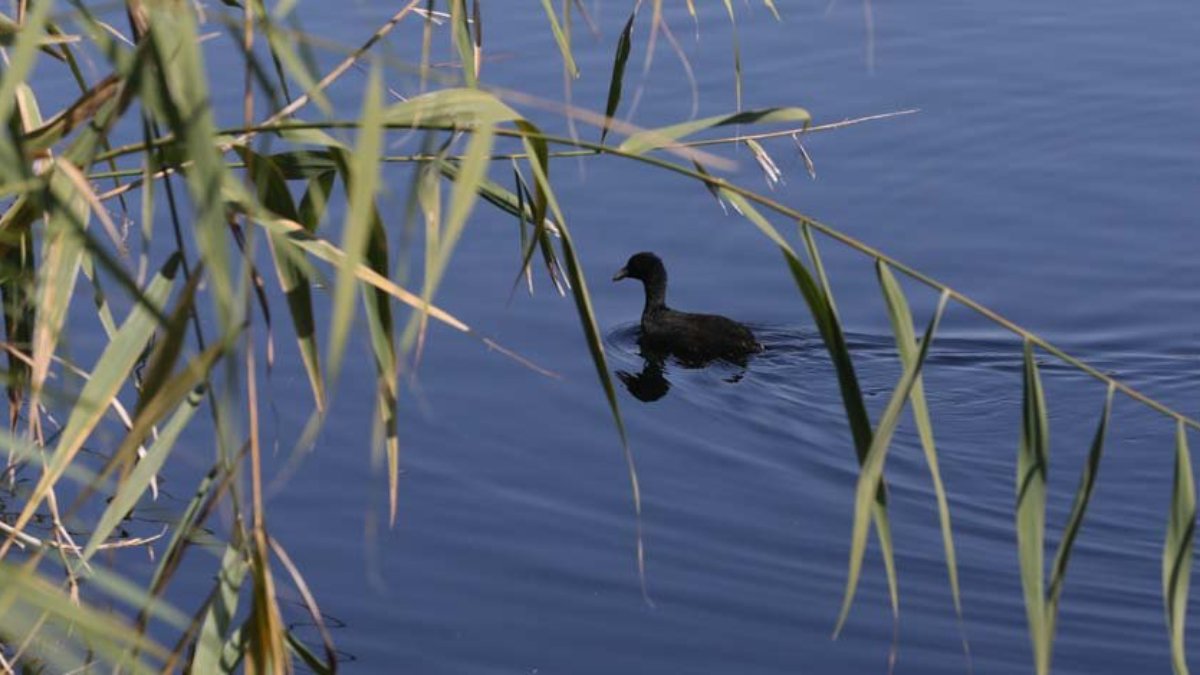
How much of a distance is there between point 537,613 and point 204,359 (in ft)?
9.84

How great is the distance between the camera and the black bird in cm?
702

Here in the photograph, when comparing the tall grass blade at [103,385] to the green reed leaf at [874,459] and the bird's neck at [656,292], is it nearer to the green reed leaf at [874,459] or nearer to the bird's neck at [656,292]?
the green reed leaf at [874,459]

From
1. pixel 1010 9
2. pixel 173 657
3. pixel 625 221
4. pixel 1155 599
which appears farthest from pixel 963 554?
pixel 1010 9

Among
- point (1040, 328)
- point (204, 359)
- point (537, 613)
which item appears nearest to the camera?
point (204, 359)

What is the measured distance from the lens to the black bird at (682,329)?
702 cm

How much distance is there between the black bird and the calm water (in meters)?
0.10

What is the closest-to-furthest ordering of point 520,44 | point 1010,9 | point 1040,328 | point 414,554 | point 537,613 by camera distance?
1. point 537,613
2. point 414,554
3. point 1040,328
4. point 520,44
5. point 1010,9

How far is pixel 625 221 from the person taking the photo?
7.99 m

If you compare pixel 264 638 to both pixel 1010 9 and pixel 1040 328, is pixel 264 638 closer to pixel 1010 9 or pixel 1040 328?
pixel 1040 328

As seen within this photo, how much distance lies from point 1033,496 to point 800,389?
4.53 m

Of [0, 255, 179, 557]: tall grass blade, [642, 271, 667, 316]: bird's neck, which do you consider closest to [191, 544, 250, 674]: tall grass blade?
[0, 255, 179, 557]: tall grass blade

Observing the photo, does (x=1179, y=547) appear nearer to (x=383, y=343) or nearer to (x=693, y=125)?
(x=693, y=125)

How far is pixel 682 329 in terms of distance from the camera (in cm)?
720

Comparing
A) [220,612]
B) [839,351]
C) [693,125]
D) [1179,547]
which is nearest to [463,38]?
[693,125]
